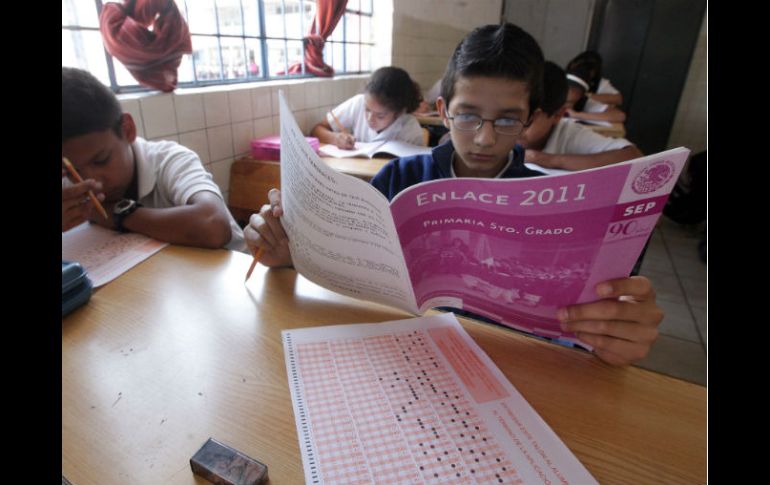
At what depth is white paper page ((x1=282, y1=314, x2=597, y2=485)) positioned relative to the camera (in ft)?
1.31

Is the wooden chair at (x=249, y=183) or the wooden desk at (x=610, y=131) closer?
the wooden chair at (x=249, y=183)

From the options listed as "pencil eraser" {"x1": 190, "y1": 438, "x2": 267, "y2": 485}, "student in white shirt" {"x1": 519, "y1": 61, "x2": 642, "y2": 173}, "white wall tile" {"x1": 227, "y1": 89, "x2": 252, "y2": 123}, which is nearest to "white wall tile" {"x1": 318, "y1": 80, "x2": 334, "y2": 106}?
"white wall tile" {"x1": 227, "y1": 89, "x2": 252, "y2": 123}

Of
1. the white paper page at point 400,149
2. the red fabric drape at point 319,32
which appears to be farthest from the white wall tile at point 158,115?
the red fabric drape at point 319,32

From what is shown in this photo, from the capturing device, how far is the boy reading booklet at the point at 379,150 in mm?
2276

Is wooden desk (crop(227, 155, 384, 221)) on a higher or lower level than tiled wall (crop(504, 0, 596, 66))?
lower

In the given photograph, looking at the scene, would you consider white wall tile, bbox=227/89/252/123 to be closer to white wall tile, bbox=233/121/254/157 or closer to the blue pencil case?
white wall tile, bbox=233/121/254/157

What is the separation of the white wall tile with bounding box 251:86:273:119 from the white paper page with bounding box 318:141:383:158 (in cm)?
38

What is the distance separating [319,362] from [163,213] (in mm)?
652

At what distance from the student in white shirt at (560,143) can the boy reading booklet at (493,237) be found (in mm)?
1215

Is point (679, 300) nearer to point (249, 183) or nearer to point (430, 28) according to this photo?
point (249, 183)

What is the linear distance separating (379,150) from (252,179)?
0.73 m

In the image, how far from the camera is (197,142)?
6.64 feet

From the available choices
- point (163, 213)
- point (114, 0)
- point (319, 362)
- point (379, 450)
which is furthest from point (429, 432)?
point (114, 0)

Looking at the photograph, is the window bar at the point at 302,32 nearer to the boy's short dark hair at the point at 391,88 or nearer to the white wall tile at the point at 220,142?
the boy's short dark hair at the point at 391,88
